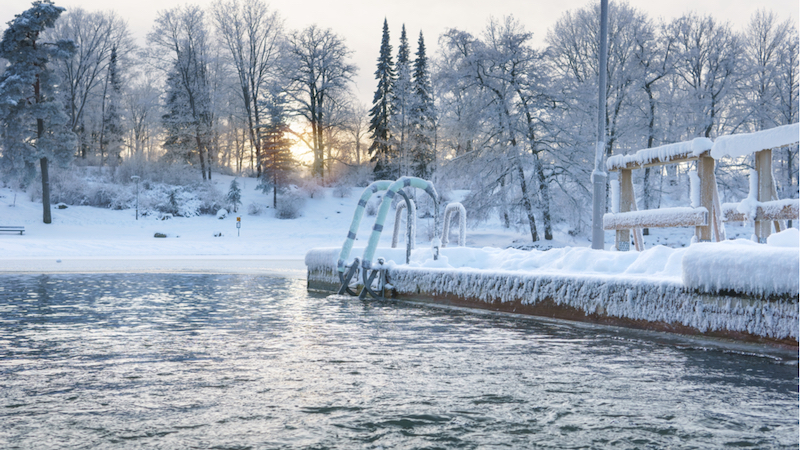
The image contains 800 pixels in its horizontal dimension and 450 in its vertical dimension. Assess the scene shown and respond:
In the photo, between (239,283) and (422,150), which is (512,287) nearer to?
(239,283)

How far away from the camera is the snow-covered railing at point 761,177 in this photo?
639cm

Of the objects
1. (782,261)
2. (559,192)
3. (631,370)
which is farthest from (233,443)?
(559,192)

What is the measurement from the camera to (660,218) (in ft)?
25.9

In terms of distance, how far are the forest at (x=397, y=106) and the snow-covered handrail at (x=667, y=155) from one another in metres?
18.6

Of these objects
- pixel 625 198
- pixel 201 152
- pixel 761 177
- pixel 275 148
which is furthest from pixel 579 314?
pixel 201 152

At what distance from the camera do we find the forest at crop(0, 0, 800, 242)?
2791 cm

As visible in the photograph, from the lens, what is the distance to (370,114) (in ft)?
179

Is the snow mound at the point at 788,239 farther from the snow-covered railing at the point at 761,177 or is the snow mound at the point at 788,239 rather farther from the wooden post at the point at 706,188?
the wooden post at the point at 706,188

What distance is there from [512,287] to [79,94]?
53979 mm

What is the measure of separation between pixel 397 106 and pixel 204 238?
21.1 m

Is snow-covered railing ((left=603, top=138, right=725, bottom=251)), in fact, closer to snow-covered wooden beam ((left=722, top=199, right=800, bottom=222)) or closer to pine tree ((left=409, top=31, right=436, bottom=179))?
snow-covered wooden beam ((left=722, top=199, right=800, bottom=222))

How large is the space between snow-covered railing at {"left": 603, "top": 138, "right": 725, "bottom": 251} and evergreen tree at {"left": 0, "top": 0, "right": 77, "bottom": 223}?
35223 millimetres

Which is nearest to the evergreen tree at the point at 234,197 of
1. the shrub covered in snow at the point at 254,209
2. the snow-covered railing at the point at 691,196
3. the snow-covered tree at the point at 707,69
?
the shrub covered in snow at the point at 254,209

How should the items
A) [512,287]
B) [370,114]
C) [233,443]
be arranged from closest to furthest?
[233,443]
[512,287]
[370,114]
